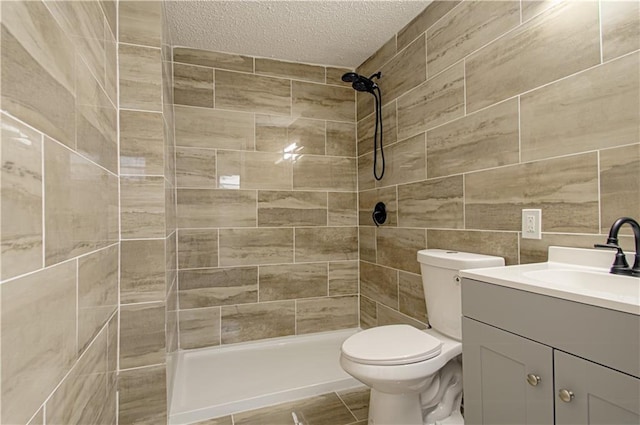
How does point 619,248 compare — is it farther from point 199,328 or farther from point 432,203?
point 199,328

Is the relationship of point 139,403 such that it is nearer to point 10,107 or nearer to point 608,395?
point 10,107

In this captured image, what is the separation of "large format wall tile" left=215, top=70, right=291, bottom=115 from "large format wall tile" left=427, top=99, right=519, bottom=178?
1.26 meters

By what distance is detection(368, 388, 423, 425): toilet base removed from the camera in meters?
1.45

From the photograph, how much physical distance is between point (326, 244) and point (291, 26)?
1658 mm

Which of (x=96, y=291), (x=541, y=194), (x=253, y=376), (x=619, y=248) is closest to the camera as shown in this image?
(x=619, y=248)

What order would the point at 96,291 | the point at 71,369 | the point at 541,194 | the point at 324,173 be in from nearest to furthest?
the point at 71,369, the point at 96,291, the point at 541,194, the point at 324,173

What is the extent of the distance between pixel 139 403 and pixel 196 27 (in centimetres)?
225

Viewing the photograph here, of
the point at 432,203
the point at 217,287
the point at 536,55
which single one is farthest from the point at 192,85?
the point at 536,55

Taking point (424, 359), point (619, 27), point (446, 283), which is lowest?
point (424, 359)

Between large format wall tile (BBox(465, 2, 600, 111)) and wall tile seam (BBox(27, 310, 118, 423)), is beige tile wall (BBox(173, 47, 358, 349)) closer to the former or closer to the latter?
wall tile seam (BBox(27, 310, 118, 423))

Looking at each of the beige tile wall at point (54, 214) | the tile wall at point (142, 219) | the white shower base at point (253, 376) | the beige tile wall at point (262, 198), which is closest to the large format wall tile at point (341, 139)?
the beige tile wall at point (262, 198)

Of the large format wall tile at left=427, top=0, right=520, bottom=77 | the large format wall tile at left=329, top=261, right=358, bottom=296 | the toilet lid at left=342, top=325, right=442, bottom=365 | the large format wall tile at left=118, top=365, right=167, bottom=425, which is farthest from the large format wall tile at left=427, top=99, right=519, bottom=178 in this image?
the large format wall tile at left=118, top=365, right=167, bottom=425

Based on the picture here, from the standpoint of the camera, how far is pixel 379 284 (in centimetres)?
250

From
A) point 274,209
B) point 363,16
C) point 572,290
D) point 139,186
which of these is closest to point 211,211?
point 274,209
